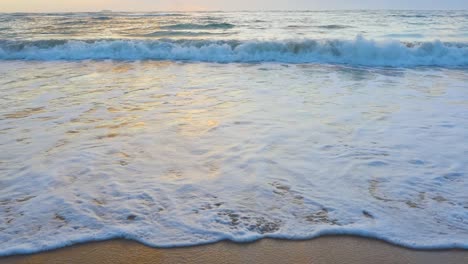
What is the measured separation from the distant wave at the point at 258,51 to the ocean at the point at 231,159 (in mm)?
2992

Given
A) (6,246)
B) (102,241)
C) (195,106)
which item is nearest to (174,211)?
(102,241)

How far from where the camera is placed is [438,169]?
4.04 metres

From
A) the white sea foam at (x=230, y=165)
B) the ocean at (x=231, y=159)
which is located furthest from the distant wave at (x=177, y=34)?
the white sea foam at (x=230, y=165)

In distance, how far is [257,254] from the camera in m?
2.72

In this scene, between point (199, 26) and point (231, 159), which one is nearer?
point (231, 159)

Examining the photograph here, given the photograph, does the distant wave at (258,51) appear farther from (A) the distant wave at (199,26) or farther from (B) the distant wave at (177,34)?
(A) the distant wave at (199,26)

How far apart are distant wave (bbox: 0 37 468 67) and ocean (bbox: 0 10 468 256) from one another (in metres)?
2.99

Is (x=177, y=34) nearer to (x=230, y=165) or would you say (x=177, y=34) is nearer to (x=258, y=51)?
(x=258, y=51)

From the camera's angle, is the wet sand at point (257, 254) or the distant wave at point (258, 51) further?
the distant wave at point (258, 51)

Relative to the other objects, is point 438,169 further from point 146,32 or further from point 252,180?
point 146,32

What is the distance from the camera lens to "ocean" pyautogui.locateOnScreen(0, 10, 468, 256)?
119 inches

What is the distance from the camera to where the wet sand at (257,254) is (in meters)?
2.65

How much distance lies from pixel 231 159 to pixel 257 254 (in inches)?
66.5

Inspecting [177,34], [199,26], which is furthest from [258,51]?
[199,26]
